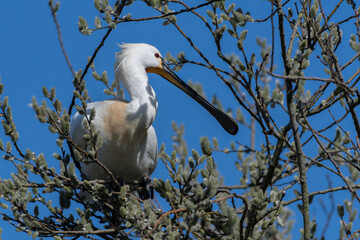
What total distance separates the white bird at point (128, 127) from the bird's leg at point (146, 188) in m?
0.06

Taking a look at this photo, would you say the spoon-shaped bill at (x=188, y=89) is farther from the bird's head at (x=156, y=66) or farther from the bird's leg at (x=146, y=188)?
the bird's leg at (x=146, y=188)

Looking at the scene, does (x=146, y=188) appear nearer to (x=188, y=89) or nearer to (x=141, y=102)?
(x=141, y=102)

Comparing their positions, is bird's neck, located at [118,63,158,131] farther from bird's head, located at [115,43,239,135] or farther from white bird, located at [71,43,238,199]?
bird's head, located at [115,43,239,135]

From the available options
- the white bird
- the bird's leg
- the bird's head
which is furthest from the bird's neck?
the bird's leg

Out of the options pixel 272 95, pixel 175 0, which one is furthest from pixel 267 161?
pixel 175 0

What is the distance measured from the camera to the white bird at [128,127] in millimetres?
5566

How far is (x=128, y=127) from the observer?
5.59 metres

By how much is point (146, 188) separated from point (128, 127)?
0.61 m

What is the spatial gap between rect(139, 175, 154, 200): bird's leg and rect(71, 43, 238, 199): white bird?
0.21 ft

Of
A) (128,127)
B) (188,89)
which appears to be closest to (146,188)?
(128,127)

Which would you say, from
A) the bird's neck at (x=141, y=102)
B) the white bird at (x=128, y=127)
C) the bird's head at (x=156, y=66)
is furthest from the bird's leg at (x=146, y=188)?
the bird's head at (x=156, y=66)

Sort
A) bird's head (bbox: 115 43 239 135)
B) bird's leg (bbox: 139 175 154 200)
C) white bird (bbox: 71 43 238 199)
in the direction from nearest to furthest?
white bird (bbox: 71 43 238 199)
bird's leg (bbox: 139 175 154 200)
bird's head (bbox: 115 43 239 135)

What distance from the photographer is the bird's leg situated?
18.7 feet

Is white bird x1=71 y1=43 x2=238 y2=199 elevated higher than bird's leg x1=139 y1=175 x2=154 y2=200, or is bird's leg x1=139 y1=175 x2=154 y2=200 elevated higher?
white bird x1=71 y1=43 x2=238 y2=199
